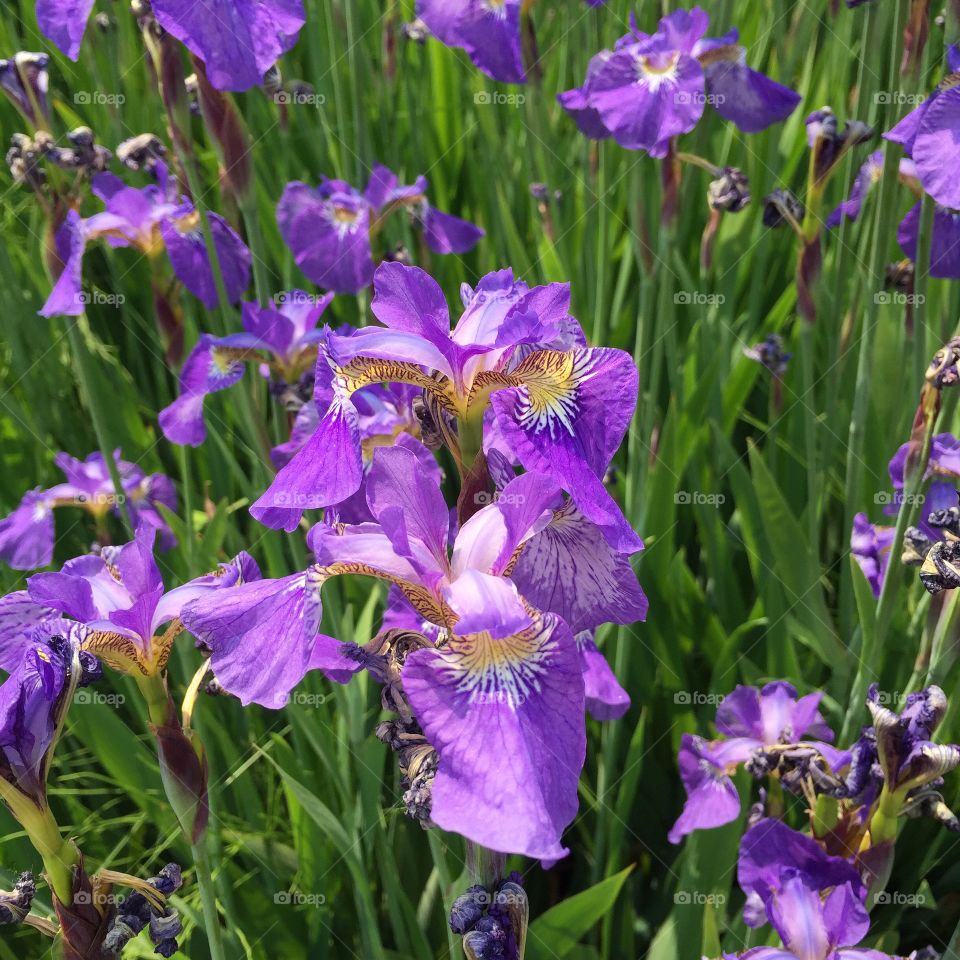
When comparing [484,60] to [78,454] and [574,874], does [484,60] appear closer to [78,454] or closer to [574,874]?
[78,454]

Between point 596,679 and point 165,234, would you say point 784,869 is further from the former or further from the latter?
point 165,234

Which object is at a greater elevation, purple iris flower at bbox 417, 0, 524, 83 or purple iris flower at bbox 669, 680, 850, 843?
purple iris flower at bbox 417, 0, 524, 83

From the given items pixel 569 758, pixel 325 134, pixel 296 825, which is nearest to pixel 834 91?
pixel 325 134

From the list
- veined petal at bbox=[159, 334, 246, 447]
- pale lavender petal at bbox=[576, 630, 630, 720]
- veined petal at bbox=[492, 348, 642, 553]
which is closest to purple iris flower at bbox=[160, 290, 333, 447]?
veined petal at bbox=[159, 334, 246, 447]

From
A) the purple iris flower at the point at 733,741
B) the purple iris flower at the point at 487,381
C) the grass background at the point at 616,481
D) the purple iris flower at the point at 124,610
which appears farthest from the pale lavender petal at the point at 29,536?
the purple iris flower at the point at 733,741

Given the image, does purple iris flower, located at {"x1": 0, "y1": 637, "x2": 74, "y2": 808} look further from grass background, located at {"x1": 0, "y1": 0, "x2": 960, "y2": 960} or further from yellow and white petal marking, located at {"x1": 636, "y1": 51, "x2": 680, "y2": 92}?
A: yellow and white petal marking, located at {"x1": 636, "y1": 51, "x2": 680, "y2": 92}
